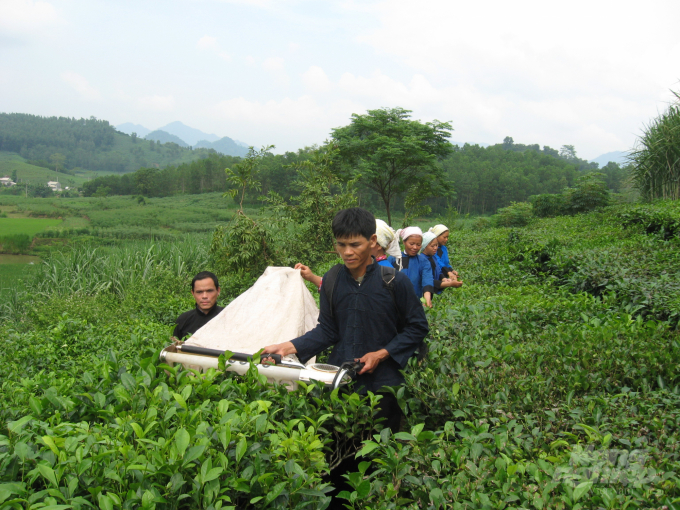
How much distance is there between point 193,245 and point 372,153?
11711mm

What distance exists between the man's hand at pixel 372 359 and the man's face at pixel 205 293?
1.84m

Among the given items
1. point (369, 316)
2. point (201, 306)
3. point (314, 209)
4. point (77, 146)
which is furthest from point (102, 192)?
point (369, 316)

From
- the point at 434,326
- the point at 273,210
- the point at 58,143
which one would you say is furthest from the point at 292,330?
the point at 58,143

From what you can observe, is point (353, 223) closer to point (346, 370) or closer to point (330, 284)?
point (330, 284)

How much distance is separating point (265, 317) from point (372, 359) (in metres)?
1.19

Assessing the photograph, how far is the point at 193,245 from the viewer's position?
459 inches

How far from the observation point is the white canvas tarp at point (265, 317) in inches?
112

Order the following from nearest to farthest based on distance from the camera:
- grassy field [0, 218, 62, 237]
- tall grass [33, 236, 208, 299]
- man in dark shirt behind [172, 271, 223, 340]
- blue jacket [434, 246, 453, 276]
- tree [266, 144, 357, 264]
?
man in dark shirt behind [172, 271, 223, 340] → blue jacket [434, 246, 453, 276] → tree [266, 144, 357, 264] → tall grass [33, 236, 208, 299] → grassy field [0, 218, 62, 237]

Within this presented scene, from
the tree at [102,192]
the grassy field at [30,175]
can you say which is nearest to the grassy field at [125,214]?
the tree at [102,192]

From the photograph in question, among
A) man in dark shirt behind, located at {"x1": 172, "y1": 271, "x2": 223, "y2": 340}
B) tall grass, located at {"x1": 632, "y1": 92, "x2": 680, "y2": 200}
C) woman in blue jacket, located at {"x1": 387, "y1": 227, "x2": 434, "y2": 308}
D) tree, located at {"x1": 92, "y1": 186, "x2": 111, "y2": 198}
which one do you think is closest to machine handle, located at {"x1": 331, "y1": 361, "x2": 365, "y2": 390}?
man in dark shirt behind, located at {"x1": 172, "y1": 271, "x2": 223, "y2": 340}

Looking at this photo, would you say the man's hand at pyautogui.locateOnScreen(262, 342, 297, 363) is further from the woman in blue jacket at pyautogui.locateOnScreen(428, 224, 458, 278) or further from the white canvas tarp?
the woman in blue jacket at pyautogui.locateOnScreen(428, 224, 458, 278)

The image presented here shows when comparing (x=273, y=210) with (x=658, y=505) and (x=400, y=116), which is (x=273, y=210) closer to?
(x=658, y=505)

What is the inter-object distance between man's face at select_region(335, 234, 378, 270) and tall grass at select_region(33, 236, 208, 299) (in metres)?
7.70

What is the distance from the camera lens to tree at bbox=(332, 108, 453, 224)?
20.3m
